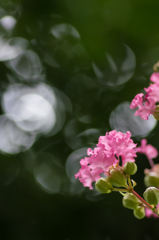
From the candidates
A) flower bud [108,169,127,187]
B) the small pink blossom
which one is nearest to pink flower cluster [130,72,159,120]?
the small pink blossom

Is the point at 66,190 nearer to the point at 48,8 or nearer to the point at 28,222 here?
the point at 28,222

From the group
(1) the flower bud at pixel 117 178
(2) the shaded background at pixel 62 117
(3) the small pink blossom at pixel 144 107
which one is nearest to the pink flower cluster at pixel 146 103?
(3) the small pink blossom at pixel 144 107

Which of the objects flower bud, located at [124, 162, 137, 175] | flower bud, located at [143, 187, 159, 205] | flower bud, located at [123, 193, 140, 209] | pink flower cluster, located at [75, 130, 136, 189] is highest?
pink flower cluster, located at [75, 130, 136, 189]

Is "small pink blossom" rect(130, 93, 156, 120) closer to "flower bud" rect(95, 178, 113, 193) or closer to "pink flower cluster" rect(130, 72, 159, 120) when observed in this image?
"pink flower cluster" rect(130, 72, 159, 120)

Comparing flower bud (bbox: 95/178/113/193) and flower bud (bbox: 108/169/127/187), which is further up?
flower bud (bbox: 108/169/127/187)

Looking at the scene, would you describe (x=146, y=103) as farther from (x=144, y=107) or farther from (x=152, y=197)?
(x=152, y=197)

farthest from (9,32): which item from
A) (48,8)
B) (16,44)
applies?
(48,8)
